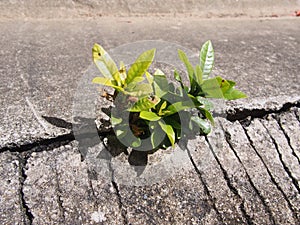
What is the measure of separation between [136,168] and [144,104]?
0.22 meters

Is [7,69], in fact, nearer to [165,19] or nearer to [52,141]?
[52,141]

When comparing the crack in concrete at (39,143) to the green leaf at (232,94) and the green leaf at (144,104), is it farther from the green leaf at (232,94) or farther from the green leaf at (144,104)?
the green leaf at (232,94)

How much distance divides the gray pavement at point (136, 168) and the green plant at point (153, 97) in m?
0.10

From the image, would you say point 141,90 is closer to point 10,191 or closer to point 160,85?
point 160,85

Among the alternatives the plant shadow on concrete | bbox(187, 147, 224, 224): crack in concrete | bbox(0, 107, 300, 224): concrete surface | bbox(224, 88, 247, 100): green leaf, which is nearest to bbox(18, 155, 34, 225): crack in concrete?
bbox(0, 107, 300, 224): concrete surface

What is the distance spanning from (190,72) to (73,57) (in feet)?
2.31

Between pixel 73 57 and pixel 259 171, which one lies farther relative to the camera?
pixel 73 57

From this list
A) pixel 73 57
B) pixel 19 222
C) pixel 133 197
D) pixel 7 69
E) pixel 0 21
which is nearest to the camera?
pixel 19 222

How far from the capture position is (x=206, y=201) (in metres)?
1.01

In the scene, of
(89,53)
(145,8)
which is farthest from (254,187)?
(145,8)

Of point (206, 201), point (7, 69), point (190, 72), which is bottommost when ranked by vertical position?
point (206, 201)

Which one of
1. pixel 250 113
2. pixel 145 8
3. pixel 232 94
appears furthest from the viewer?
pixel 145 8

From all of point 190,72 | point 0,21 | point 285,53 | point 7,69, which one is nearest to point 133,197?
point 190,72

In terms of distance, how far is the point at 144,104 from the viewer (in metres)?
0.93
